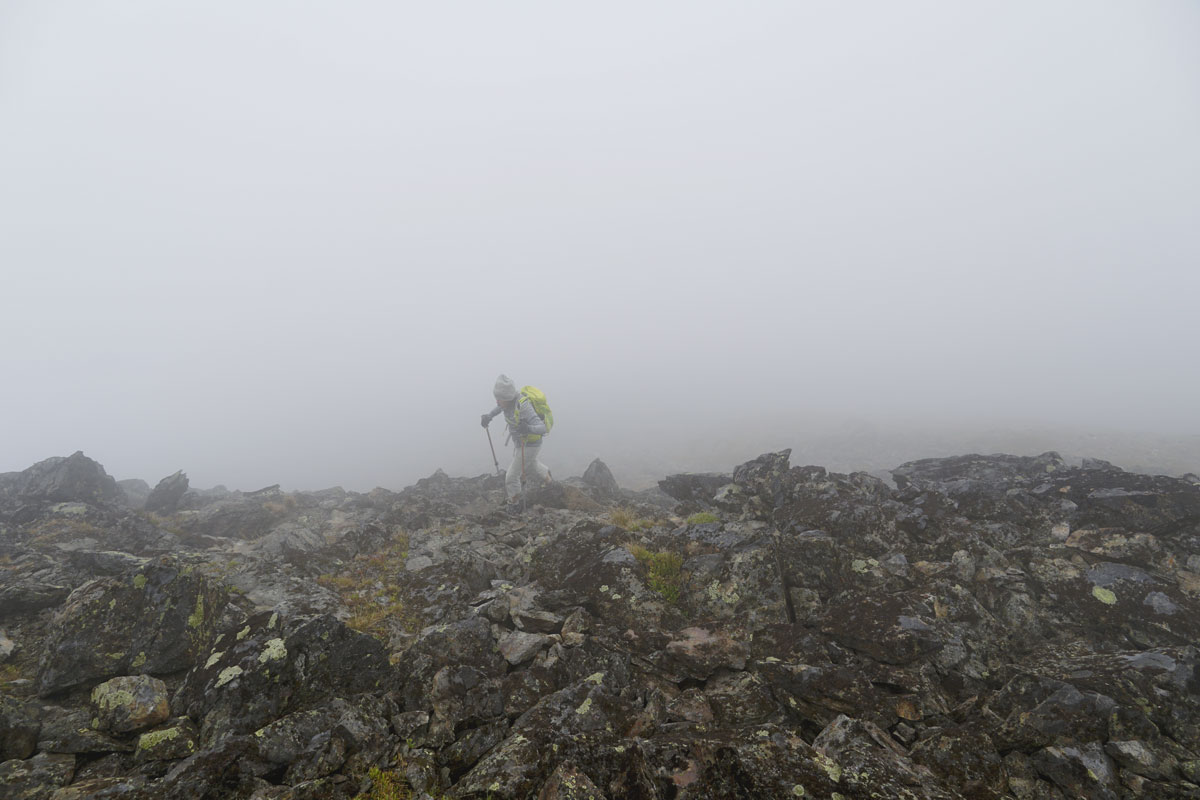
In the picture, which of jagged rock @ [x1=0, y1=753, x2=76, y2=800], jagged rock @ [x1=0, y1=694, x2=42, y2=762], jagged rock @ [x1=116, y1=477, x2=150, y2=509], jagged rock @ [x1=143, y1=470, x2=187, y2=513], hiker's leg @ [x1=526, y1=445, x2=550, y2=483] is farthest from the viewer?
jagged rock @ [x1=116, y1=477, x2=150, y2=509]

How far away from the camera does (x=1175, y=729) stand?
596 cm

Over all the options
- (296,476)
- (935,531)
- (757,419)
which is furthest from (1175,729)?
(296,476)

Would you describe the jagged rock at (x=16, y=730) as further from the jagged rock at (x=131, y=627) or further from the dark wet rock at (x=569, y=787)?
the dark wet rock at (x=569, y=787)

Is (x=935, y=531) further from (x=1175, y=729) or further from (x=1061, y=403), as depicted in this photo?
(x=1061, y=403)

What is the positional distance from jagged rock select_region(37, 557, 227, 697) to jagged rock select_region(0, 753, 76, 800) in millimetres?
2289

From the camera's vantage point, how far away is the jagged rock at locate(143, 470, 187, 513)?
24609 millimetres

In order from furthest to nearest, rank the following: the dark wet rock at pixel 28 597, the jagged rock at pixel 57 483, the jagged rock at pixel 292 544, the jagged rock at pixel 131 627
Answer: the jagged rock at pixel 57 483, the jagged rock at pixel 292 544, the dark wet rock at pixel 28 597, the jagged rock at pixel 131 627

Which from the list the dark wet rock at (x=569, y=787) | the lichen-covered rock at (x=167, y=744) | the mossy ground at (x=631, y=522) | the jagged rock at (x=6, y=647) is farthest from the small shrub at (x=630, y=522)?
the jagged rock at (x=6, y=647)

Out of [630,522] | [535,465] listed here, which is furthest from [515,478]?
[630,522]

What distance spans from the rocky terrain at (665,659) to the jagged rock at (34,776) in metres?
0.06

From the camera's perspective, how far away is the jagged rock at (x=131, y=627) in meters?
7.62

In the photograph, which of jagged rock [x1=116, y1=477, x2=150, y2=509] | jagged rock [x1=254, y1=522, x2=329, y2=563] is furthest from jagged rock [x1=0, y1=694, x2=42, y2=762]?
jagged rock [x1=116, y1=477, x2=150, y2=509]

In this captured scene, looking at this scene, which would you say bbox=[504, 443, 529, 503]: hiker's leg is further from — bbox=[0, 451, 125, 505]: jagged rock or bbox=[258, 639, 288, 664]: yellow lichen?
bbox=[0, 451, 125, 505]: jagged rock

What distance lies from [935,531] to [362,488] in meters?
85.1
